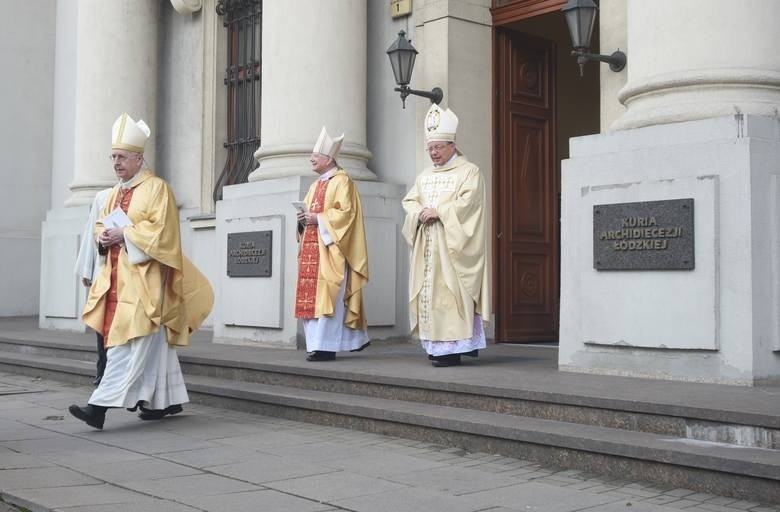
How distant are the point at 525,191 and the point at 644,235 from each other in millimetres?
4498

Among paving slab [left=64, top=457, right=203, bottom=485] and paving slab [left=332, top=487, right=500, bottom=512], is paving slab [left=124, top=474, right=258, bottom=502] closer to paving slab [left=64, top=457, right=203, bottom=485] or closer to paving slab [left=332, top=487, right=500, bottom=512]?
paving slab [left=64, top=457, right=203, bottom=485]

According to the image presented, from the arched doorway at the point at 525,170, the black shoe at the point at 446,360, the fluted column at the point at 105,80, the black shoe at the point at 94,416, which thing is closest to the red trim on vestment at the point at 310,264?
the black shoe at the point at 446,360

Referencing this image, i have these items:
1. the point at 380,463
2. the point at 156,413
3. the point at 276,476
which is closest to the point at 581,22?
the point at 380,463

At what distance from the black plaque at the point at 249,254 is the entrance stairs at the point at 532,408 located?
1362 millimetres

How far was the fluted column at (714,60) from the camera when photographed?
23.7ft

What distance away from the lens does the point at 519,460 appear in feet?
20.0

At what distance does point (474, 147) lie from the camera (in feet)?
37.3

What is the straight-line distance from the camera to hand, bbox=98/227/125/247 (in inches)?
301

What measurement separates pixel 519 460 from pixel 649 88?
124 inches

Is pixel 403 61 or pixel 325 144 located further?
pixel 403 61

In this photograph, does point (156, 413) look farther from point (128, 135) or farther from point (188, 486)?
point (188, 486)

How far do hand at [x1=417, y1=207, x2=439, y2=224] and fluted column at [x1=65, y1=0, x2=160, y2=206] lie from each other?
755 cm

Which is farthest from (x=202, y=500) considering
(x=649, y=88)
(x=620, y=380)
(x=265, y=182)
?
(x=265, y=182)

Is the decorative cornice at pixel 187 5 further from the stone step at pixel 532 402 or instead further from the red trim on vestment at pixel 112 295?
the red trim on vestment at pixel 112 295
